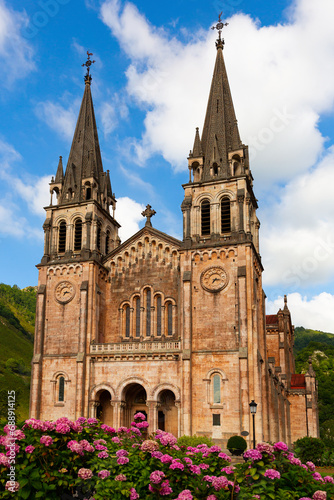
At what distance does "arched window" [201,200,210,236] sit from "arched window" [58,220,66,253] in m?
14.0

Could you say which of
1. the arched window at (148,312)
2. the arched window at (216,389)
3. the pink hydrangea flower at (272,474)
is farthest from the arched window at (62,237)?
the pink hydrangea flower at (272,474)

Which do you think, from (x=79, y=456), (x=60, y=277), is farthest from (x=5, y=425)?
→ (x=60, y=277)

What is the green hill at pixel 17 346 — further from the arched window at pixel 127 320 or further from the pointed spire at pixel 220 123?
the pointed spire at pixel 220 123

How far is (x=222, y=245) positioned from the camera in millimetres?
41781

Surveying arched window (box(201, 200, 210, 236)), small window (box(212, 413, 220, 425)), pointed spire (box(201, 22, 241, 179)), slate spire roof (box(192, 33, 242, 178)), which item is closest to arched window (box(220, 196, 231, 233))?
arched window (box(201, 200, 210, 236))

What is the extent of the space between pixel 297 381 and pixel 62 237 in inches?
1326

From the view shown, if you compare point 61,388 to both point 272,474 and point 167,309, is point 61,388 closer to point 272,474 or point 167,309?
point 167,309

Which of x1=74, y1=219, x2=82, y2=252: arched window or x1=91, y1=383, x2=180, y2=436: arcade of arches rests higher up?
x1=74, y1=219, x2=82, y2=252: arched window

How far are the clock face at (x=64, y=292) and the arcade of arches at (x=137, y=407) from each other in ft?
29.4

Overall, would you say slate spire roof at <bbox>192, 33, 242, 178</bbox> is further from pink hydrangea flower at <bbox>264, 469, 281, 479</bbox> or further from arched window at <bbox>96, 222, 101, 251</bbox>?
pink hydrangea flower at <bbox>264, 469, 281, 479</bbox>

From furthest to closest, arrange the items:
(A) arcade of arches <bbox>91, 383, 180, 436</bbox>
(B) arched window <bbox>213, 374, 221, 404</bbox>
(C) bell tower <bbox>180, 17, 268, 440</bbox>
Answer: (A) arcade of arches <bbox>91, 383, 180, 436</bbox> → (B) arched window <bbox>213, 374, 221, 404</bbox> → (C) bell tower <bbox>180, 17, 268, 440</bbox>

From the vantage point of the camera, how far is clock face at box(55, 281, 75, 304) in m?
45.5

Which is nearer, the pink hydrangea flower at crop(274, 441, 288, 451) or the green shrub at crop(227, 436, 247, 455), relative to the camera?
the pink hydrangea flower at crop(274, 441, 288, 451)

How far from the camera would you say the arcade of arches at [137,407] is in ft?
130
